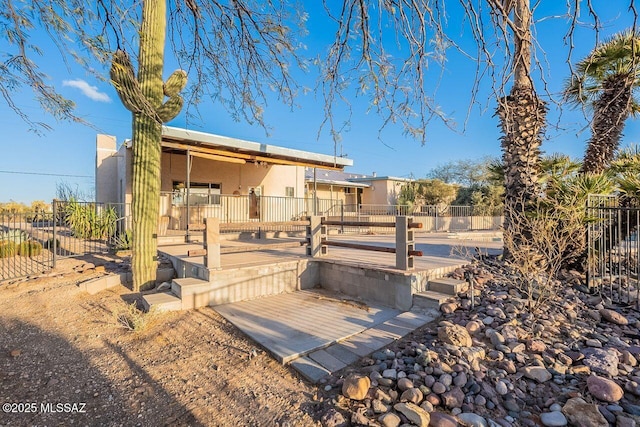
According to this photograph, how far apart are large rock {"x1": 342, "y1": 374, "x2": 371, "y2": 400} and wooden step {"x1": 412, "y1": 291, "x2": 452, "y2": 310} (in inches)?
82.1

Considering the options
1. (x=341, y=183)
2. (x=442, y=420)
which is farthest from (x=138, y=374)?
(x=341, y=183)

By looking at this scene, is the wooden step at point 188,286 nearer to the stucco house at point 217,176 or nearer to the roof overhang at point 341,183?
the stucco house at point 217,176

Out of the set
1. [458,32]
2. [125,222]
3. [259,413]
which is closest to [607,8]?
[458,32]

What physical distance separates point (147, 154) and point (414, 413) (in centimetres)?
580

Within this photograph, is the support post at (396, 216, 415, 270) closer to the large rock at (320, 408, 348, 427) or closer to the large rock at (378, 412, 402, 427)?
the large rock at (378, 412, 402, 427)

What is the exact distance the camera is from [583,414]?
2299 mm

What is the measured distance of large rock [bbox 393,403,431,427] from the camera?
2285mm

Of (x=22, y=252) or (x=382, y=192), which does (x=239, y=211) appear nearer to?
(x=22, y=252)

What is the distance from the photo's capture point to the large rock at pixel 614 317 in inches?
160

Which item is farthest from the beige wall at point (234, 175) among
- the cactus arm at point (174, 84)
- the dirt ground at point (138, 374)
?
the dirt ground at point (138, 374)

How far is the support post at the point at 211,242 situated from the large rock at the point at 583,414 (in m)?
4.85

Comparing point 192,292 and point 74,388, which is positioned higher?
point 192,292

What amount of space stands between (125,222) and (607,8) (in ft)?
38.8

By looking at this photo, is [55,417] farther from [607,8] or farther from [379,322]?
[607,8]
